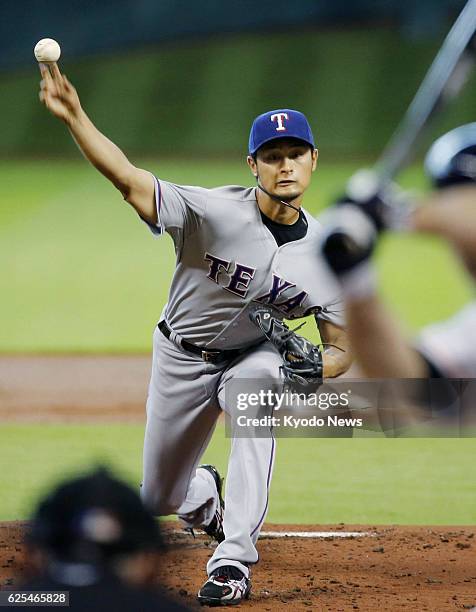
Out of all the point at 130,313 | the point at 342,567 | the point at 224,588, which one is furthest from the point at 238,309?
the point at 130,313

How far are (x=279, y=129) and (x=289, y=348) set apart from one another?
2.63ft

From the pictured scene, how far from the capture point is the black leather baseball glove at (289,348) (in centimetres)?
397

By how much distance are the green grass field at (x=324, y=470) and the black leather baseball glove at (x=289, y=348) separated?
1254 mm

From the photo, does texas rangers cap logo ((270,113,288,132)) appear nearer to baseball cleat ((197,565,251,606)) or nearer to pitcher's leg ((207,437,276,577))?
pitcher's leg ((207,437,276,577))

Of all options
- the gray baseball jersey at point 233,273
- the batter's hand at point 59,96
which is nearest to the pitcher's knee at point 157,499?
the gray baseball jersey at point 233,273

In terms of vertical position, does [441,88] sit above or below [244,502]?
above

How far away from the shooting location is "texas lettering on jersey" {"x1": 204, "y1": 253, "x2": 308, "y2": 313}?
4004 mm

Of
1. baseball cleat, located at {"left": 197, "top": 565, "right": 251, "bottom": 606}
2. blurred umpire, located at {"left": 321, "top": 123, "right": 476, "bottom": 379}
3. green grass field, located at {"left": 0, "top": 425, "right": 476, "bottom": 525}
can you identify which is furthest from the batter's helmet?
green grass field, located at {"left": 0, "top": 425, "right": 476, "bottom": 525}

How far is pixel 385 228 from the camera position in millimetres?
1953

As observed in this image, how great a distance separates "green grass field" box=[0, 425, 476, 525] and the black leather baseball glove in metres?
1.25

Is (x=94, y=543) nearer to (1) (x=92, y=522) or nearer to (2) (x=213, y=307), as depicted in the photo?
(1) (x=92, y=522)

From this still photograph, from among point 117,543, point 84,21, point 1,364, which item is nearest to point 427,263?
point 1,364

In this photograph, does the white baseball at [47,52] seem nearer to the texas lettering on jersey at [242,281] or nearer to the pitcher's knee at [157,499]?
the texas lettering on jersey at [242,281]

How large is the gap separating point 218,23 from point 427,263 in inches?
286
